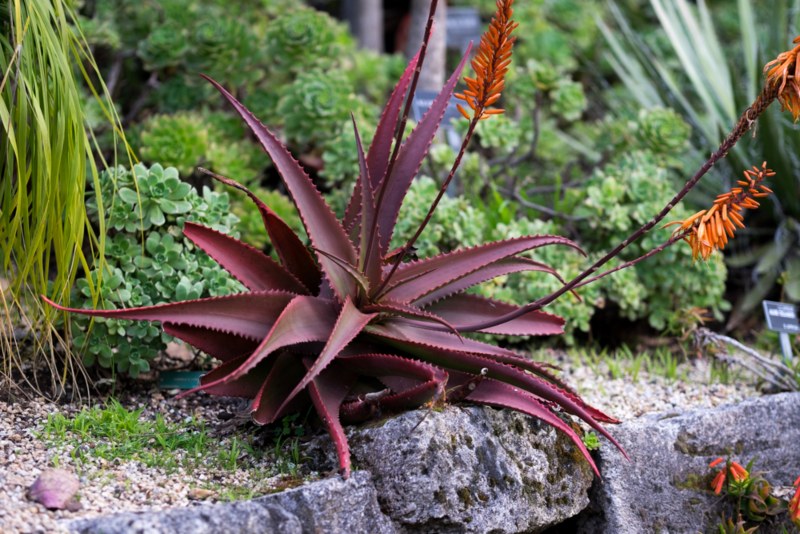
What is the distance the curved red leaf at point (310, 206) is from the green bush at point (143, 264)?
41cm

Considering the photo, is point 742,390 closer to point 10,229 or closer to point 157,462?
point 157,462

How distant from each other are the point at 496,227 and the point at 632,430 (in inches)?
50.5

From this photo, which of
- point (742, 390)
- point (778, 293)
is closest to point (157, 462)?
point (742, 390)

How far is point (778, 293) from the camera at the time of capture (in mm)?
4496

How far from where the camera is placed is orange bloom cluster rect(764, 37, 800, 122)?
2.05 meters

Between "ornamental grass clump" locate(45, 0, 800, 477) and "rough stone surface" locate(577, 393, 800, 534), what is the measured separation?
0.80 ft

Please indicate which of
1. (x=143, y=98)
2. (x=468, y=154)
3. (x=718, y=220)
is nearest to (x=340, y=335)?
(x=718, y=220)

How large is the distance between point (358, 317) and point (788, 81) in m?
1.21

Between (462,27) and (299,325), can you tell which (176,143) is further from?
(462,27)

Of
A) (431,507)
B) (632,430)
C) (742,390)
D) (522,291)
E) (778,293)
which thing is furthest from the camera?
(778,293)

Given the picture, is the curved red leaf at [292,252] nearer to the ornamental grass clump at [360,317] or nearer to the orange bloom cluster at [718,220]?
the ornamental grass clump at [360,317]

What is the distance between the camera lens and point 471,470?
2.39 m

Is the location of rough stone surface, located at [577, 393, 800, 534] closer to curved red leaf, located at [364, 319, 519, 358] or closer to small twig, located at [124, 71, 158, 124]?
curved red leaf, located at [364, 319, 519, 358]

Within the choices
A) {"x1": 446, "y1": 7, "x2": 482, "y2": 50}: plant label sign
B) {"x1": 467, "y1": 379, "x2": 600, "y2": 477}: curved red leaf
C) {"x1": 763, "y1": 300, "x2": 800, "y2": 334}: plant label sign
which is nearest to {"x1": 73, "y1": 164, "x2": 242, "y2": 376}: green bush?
{"x1": 467, "y1": 379, "x2": 600, "y2": 477}: curved red leaf
